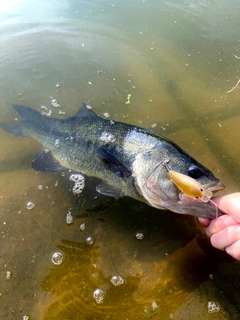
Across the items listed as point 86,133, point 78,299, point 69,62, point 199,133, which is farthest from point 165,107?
point 78,299

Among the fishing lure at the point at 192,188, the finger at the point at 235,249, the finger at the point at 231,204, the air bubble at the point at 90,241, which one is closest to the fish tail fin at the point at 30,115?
the air bubble at the point at 90,241

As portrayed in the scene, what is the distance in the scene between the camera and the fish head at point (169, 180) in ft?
6.43

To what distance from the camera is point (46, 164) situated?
9.00ft

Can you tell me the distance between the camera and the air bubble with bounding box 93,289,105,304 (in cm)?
207

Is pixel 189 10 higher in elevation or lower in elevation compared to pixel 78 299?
higher

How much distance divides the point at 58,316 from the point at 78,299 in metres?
0.17

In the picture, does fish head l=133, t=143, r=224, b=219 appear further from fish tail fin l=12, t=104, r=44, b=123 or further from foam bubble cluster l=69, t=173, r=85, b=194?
fish tail fin l=12, t=104, r=44, b=123

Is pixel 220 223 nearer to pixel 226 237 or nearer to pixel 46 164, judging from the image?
pixel 226 237

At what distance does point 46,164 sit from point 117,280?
1.23 m

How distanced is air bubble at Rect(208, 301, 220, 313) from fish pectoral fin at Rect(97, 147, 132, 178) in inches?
43.0

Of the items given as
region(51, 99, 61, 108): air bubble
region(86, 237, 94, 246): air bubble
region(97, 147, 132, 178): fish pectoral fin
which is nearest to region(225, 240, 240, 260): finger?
region(97, 147, 132, 178): fish pectoral fin

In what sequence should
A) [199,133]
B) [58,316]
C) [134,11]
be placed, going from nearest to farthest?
[58,316], [199,133], [134,11]

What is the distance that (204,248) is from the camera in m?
2.33

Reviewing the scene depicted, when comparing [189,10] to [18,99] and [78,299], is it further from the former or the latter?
[78,299]
